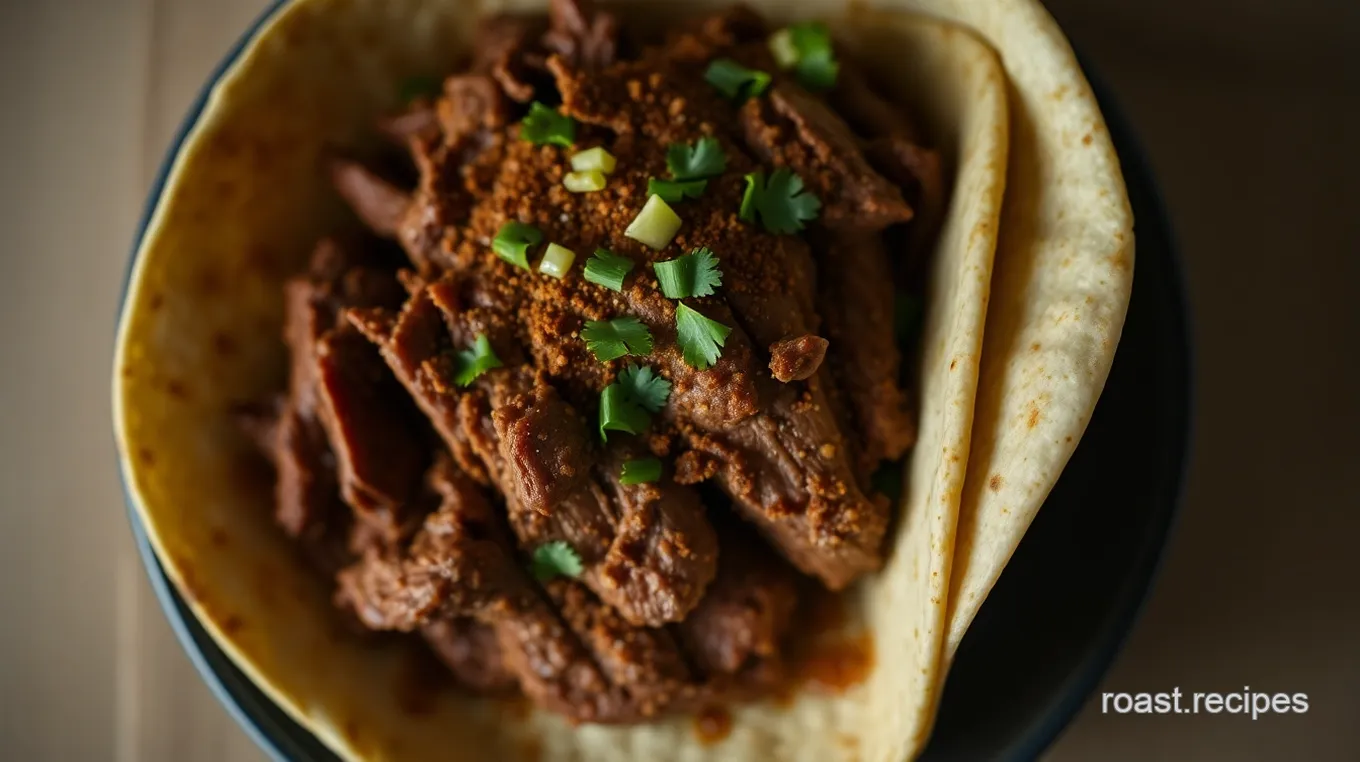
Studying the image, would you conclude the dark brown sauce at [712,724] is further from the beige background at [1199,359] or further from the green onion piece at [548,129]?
the green onion piece at [548,129]

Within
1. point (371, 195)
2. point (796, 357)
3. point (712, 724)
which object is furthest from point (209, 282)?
point (712, 724)

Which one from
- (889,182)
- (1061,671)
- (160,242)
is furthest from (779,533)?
(160,242)

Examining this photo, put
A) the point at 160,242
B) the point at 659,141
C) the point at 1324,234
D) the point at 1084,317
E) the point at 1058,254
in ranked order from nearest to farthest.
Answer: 1. the point at 1084,317
2. the point at 1058,254
3. the point at 659,141
4. the point at 160,242
5. the point at 1324,234

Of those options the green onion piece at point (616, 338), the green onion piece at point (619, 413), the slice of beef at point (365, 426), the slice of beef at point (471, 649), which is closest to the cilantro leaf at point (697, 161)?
the green onion piece at point (616, 338)

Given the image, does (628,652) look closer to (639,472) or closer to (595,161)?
(639,472)

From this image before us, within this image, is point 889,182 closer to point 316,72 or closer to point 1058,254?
point 1058,254
